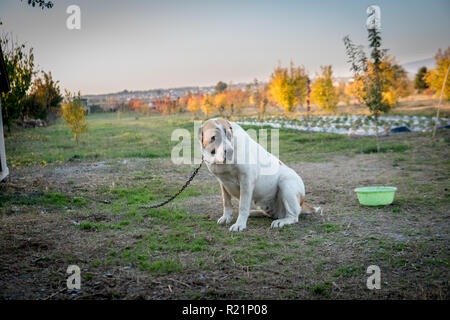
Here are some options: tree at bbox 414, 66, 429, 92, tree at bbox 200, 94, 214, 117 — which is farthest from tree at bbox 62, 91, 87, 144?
tree at bbox 414, 66, 429, 92

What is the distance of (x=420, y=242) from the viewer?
179 inches

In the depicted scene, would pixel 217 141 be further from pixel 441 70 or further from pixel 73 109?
pixel 441 70

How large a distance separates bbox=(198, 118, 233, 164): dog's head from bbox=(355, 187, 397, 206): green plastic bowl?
10.4ft

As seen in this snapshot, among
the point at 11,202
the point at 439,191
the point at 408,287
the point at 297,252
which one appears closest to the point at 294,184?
the point at 297,252

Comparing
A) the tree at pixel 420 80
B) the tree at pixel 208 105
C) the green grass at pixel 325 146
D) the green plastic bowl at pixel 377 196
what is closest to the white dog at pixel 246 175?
the green plastic bowl at pixel 377 196

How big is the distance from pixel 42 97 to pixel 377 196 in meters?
31.4

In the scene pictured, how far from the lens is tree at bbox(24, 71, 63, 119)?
97.1ft

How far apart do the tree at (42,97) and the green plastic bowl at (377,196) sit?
29033 millimetres

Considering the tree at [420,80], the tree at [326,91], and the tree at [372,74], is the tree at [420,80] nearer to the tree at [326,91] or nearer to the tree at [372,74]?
the tree at [326,91]

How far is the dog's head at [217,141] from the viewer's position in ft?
14.6

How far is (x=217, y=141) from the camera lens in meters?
4.50

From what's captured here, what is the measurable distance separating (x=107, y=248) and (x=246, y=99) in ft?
138
